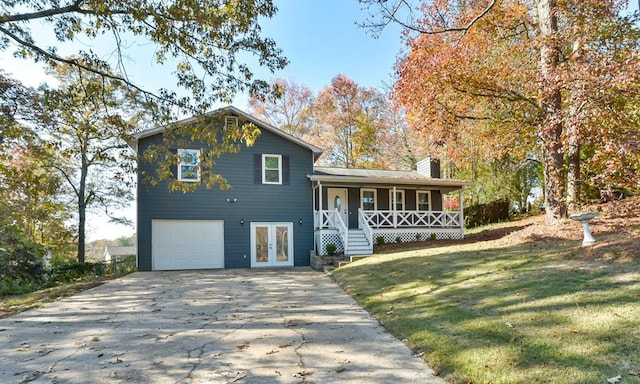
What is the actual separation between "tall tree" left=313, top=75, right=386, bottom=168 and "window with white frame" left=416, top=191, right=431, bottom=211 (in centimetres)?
1005

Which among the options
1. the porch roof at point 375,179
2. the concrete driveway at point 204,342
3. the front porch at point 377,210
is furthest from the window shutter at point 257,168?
the concrete driveway at point 204,342

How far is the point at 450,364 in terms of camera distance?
362 centimetres

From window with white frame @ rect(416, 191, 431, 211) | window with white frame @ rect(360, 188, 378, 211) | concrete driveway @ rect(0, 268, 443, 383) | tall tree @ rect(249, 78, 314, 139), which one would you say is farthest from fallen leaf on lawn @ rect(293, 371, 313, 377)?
tall tree @ rect(249, 78, 314, 139)

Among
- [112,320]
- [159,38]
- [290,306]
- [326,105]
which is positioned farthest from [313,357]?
[326,105]

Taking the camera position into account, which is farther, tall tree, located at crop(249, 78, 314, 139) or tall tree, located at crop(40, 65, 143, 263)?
tall tree, located at crop(249, 78, 314, 139)

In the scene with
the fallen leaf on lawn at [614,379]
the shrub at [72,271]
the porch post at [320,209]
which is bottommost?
the shrub at [72,271]

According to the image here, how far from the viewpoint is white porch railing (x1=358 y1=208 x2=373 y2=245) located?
46.9 ft

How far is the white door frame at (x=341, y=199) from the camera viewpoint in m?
16.4

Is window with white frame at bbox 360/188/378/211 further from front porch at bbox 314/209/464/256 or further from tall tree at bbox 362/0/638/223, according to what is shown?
tall tree at bbox 362/0/638/223

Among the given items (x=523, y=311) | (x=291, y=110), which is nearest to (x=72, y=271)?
(x=523, y=311)

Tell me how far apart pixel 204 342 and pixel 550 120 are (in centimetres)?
954

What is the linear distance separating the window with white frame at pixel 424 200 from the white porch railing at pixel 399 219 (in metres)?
0.84

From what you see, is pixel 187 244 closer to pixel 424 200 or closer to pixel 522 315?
pixel 424 200

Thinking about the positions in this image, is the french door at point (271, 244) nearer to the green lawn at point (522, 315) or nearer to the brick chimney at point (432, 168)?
the green lawn at point (522, 315)
